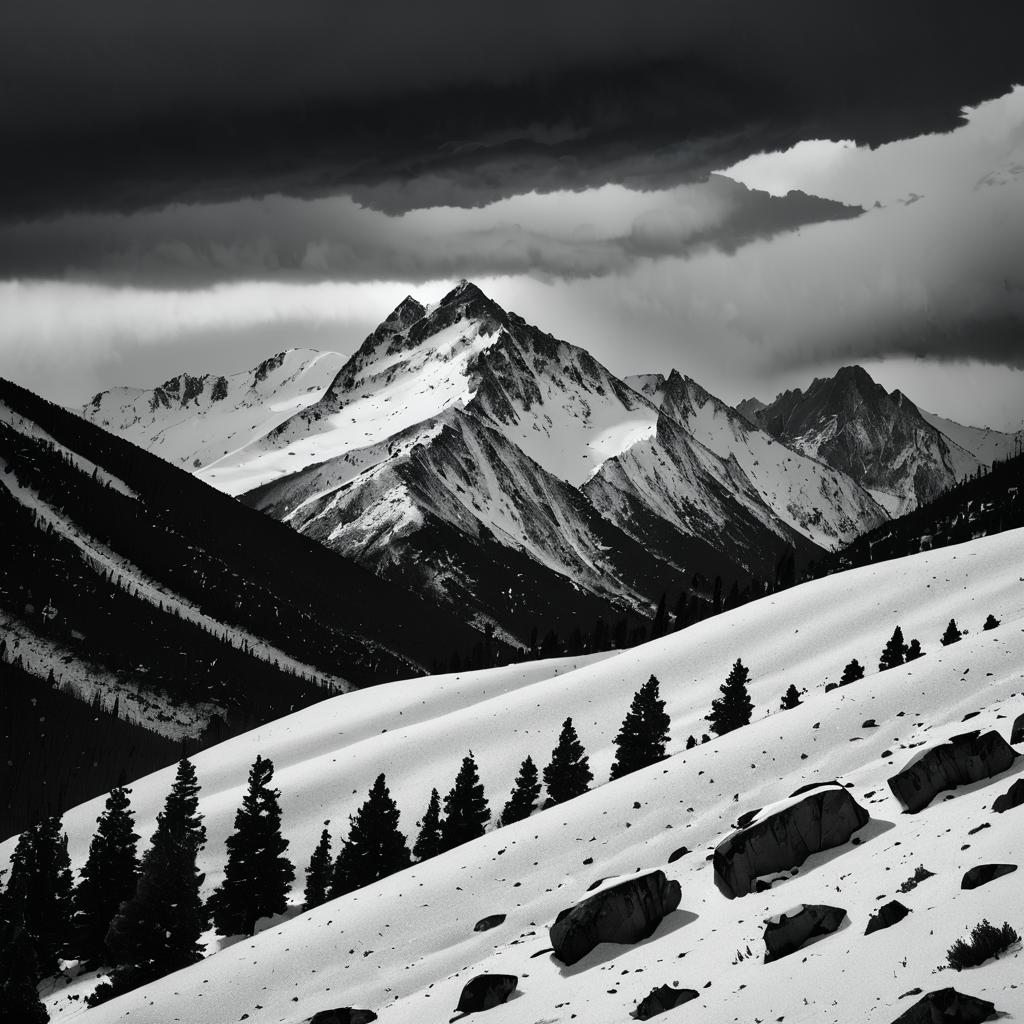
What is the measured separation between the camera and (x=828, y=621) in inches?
4043

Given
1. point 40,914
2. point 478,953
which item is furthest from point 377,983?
point 40,914

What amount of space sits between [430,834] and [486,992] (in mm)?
40797

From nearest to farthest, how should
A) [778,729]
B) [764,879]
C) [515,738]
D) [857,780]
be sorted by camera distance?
1. [764,879]
2. [857,780]
3. [778,729]
4. [515,738]

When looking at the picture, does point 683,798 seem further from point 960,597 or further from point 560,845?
point 960,597

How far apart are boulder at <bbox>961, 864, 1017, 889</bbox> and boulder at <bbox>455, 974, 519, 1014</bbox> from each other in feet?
52.0

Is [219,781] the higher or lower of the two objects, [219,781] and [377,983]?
the higher

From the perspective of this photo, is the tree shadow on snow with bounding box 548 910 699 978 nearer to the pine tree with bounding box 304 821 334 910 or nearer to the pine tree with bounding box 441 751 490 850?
the pine tree with bounding box 304 821 334 910

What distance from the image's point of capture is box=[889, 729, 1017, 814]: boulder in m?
39.9

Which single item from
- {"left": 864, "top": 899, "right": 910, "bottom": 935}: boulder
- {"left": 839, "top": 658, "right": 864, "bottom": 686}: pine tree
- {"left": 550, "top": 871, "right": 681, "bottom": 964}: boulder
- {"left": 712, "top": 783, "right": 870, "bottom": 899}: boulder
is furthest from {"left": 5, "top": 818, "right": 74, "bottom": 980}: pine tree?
{"left": 839, "top": 658, "right": 864, "bottom": 686}: pine tree

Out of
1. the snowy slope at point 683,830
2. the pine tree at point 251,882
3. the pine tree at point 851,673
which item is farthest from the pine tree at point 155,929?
the pine tree at point 851,673

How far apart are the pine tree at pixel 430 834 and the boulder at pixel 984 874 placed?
50.2 meters

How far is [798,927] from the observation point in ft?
99.6

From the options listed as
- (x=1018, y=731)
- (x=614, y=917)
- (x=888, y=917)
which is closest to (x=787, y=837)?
(x=614, y=917)

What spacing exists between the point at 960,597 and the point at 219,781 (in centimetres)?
7172
